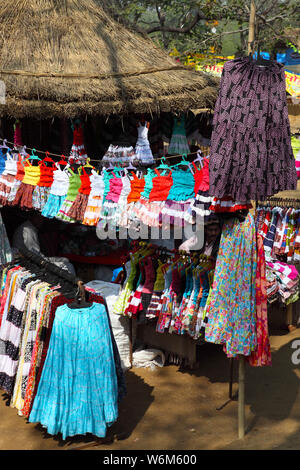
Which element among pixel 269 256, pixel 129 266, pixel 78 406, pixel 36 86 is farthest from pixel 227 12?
pixel 78 406

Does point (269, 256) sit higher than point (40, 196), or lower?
lower

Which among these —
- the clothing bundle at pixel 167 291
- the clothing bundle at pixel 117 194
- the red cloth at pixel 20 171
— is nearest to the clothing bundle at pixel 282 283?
the clothing bundle at pixel 167 291

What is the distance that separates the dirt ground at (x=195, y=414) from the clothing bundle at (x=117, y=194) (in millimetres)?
1936

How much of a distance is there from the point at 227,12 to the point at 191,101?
830 centimetres

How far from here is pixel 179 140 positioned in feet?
30.2

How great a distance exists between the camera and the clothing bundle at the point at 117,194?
5375 mm

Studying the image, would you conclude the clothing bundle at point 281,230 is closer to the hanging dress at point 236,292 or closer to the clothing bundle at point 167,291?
the clothing bundle at point 167,291

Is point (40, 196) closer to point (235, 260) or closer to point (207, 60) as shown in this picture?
point (235, 260)

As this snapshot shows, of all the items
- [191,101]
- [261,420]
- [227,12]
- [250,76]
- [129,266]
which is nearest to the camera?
[250,76]

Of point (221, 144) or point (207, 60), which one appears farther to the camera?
point (207, 60)

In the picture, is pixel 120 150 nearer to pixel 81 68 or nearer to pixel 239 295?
pixel 81 68

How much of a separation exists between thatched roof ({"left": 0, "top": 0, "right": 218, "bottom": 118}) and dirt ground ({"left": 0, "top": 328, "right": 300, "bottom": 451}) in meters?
4.00

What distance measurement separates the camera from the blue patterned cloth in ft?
15.0
